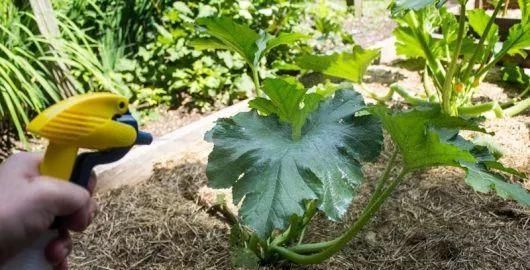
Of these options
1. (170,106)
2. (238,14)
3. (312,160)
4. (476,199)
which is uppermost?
(312,160)

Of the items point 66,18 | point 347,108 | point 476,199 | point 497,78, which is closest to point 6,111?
point 66,18

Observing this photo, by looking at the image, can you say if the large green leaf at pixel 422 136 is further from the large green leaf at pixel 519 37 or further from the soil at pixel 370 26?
the soil at pixel 370 26

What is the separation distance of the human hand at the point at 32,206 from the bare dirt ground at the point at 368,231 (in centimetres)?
93

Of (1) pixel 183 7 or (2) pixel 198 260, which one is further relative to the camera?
(1) pixel 183 7

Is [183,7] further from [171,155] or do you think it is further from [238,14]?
[171,155]

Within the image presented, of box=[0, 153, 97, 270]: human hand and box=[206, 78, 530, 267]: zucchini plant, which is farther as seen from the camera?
box=[206, 78, 530, 267]: zucchini plant

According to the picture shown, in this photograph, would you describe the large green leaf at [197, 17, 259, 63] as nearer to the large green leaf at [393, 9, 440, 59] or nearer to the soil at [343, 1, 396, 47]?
the large green leaf at [393, 9, 440, 59]

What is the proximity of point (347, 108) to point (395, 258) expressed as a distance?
59 centimetres

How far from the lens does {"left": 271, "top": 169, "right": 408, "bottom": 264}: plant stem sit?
135 cm

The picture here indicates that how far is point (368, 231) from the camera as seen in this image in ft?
5.95

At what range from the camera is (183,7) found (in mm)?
3221

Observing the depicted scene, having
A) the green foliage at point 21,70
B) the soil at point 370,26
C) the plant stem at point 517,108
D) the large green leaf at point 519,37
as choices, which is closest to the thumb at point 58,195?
the green foliage at point 21,70

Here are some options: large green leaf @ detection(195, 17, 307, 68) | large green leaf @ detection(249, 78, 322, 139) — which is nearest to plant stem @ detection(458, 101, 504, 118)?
large green leaf @ detection(195, 17, 307, 68)

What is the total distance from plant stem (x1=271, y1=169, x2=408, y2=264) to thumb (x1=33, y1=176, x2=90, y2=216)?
0.81 meters
